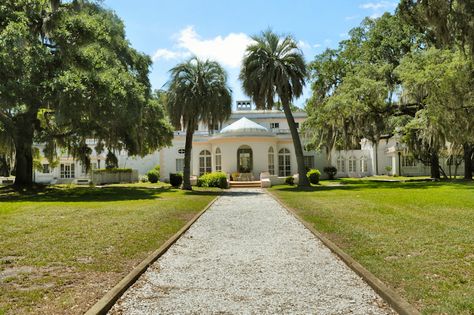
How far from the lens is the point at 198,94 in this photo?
2719cm

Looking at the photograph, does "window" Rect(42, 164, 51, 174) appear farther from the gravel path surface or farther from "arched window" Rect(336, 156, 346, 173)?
the gravel path surface

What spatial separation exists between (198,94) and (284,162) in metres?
15.1

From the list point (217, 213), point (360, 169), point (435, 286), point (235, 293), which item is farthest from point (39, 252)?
A: point (360, 169)

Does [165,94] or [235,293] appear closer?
[235,293]

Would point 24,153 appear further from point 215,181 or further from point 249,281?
point 249,281

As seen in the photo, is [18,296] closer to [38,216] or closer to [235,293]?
[235,293]

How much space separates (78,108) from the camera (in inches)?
786

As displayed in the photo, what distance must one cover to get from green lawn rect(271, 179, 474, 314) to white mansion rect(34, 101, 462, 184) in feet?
69.3

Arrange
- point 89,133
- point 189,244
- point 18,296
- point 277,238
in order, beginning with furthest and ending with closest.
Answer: point 89,133, point 277,238, point 189,244, point 18,296

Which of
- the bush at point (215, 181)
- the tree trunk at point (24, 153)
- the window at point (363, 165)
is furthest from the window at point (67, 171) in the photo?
the window at point (363, 165)

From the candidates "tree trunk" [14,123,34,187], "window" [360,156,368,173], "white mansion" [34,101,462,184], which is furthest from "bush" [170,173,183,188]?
"window" [360,156,368,173]

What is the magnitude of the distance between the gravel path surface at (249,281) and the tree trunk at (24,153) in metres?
16.6

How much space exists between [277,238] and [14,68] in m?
15.1

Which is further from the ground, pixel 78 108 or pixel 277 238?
pixel 78 108
